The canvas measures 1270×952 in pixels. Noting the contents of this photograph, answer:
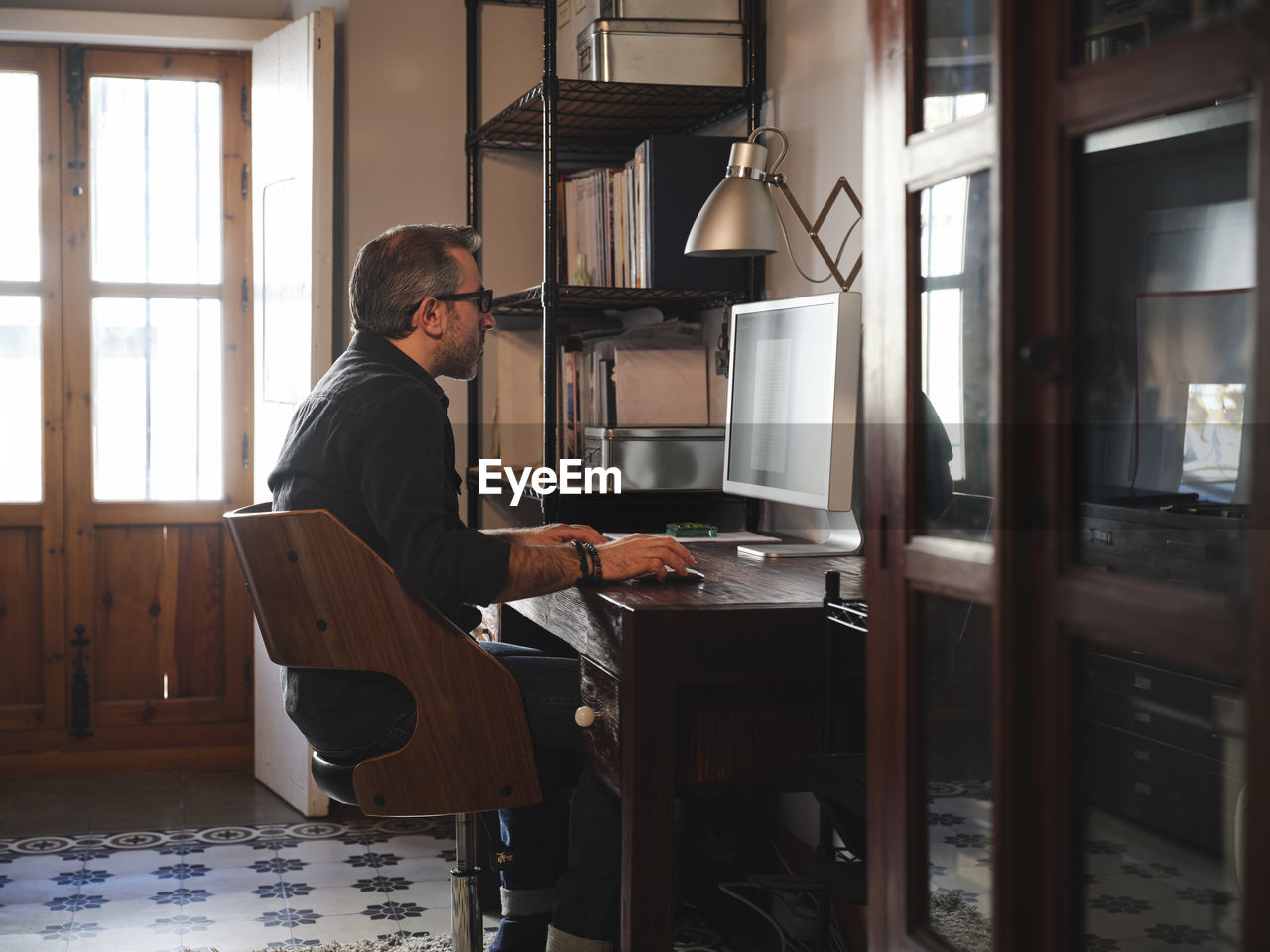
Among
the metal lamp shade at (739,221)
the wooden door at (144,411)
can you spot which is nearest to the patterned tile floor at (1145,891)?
the metal lamp shade at (739,221)

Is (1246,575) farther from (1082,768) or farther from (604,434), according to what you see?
(604,434)

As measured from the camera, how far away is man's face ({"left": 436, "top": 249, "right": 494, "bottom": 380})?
2.16 m

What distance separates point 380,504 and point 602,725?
46 centimetres

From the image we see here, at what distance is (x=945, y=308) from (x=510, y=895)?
147 cm

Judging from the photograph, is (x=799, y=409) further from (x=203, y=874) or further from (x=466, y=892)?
(x=203, y=874)

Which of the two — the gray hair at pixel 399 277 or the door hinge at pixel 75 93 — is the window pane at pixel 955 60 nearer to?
the gray hair at pixel 399 277

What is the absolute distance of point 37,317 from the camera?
3881 millimetres

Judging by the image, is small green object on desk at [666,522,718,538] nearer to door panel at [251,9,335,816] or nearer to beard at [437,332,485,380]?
beard at [437,332,485,380]

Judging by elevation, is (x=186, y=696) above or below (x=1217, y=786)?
below

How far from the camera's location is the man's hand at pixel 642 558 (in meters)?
1.96

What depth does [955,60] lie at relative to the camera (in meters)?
1.01

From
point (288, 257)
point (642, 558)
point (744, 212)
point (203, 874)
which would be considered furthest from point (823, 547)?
point (288, 257)

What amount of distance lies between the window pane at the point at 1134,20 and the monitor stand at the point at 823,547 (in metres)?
1.51

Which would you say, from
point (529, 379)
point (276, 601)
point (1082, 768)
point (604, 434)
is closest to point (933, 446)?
point (1082, 768)
